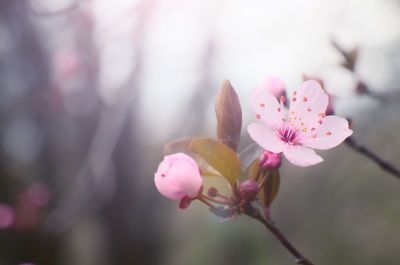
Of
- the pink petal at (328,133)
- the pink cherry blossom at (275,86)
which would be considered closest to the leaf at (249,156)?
the pink petal at (328,133)

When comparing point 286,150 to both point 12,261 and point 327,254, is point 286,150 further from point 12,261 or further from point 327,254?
point 327,254

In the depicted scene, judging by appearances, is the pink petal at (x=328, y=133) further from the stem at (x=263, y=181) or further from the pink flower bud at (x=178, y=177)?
the pink flower bud at (x=178, y=177)

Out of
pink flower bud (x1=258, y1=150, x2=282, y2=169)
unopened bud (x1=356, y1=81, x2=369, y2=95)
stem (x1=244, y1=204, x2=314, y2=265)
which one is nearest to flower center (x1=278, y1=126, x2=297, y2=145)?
pink flower bud (x1=258, y1=150, x2=282, y2=169)

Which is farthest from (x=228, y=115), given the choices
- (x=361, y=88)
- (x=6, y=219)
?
(x=6, y=219)

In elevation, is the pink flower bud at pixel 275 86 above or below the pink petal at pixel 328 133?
Result: above

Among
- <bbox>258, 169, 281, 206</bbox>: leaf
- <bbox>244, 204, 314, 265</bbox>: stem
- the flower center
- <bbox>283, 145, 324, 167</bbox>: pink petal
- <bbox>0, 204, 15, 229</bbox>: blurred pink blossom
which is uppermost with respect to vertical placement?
<bbox>283, 145, 324, 167</bbox>: pink petal

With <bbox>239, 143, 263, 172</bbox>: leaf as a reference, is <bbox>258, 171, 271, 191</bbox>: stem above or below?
below

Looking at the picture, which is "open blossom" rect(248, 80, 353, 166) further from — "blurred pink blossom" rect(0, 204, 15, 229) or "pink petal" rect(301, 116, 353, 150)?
"blurred pink blossom" rect(0, 204, 15, 229)
